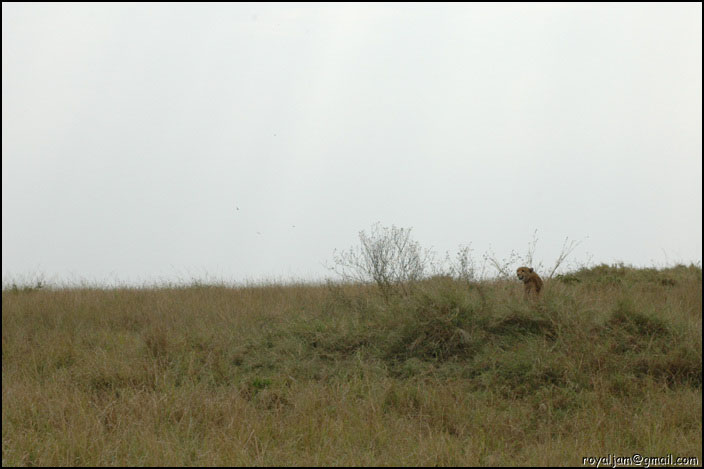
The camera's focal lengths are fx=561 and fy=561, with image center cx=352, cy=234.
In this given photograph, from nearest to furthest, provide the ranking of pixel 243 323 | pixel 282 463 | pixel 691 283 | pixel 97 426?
1. pixel 282 463
2. pixel 97 426
3. pixel 243 323
4. pixel 691 283

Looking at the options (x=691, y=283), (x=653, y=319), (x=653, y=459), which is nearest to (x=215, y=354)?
(x=653, y=459)

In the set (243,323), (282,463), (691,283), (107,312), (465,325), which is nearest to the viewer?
(282,463)

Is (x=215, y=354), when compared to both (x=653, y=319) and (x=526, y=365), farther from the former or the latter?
(x=653, y=319)

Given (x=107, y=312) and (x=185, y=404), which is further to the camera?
(x=107, y=312)

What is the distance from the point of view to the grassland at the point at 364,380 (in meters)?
4.71

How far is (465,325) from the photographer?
23.1 feet

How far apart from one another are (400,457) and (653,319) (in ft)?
14.2

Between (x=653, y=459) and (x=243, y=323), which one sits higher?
(x=243, y=323)

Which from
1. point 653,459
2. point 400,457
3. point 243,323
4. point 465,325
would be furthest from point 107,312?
point 653,459

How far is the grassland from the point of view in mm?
4707

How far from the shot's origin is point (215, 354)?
7.12 meters

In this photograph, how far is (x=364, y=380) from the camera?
6219 millimetres

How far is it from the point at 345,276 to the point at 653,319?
4.71 meters

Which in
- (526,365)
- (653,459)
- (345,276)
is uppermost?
(345,276)
